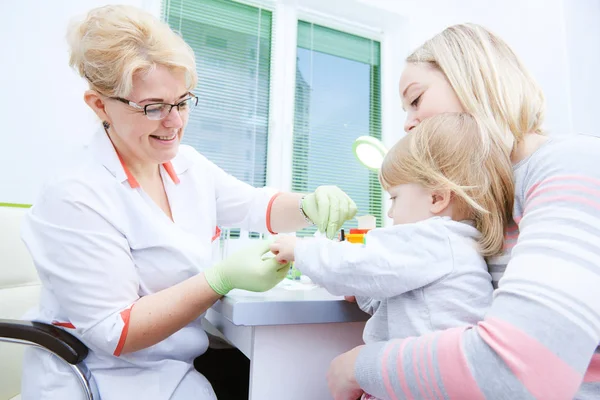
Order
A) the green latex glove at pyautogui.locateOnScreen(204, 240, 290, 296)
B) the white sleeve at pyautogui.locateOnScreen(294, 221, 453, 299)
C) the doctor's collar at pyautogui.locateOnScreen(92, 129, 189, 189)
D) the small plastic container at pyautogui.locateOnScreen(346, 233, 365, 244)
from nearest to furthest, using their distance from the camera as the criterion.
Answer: the white sleeve at pyautogui.locateOnScreen(294, 221, 453, 299)
the green latex glove at pyautogui.locateOnScreen(204, 240, 290, 296)
the doctor's collar at pyautogui.locateOnScreen(92, 129, 189, 189)
the small plastic container at pyautogui.locateOnScreen(346, 233, 365, 244)

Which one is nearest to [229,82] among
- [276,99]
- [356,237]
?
[276,99]

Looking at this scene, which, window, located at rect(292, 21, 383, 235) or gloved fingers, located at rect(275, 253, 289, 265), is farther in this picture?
window, located at rect(292, 21, 383, 235)

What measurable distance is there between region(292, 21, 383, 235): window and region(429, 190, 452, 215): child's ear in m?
1.70

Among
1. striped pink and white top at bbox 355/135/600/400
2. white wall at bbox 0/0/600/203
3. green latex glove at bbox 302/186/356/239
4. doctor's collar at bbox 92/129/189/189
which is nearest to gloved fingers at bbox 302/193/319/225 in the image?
green latex glove at bbox 302/186/356/239

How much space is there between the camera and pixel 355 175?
8.68 feet

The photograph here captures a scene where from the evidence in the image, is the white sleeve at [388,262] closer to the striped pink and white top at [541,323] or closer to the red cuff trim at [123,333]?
the striped pink and white top at [541,323]

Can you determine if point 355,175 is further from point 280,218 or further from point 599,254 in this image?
point 599,254

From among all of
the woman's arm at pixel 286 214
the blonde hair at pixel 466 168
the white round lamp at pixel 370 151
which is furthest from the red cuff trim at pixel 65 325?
the white round lamp at pixel 370 151

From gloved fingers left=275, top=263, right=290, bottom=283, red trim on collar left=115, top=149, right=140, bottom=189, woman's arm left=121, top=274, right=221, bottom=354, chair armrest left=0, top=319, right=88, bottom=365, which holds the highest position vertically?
red trim on collar left=115, top=149, right=140, bottom=189

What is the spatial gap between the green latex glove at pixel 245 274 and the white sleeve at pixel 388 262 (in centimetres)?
20

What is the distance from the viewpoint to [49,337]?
32.6 inches

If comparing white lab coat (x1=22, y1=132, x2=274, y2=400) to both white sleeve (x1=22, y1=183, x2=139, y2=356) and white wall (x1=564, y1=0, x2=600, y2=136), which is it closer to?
white sleeve (x1=22, y1=183, x2=139, y2=356)

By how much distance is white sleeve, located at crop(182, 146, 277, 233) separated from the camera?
1.36 m

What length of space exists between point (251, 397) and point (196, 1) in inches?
89.9
